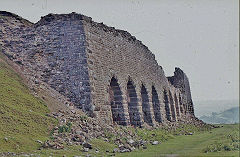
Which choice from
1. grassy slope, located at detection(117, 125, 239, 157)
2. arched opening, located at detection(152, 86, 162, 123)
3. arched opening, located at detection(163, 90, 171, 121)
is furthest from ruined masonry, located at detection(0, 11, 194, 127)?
arched opening, located at detection(163, 90, 171, 121)

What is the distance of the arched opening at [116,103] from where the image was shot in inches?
665

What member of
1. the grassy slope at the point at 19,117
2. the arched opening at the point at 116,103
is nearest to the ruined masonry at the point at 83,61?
the arched opening at the point at 116,103

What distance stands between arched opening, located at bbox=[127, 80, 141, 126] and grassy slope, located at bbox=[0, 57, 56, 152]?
6.89 metres

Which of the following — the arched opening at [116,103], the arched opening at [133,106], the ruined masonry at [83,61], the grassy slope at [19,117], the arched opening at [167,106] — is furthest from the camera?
the arched opening at [167,106]

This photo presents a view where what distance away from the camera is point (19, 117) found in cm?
1071

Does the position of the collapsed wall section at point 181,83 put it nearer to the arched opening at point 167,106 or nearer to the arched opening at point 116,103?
the arched opening at point 167,106

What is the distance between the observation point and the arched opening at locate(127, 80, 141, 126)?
18297mm

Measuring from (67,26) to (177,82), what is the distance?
23.4 m

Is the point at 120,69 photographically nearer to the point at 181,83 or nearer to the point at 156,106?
the point at 156,106

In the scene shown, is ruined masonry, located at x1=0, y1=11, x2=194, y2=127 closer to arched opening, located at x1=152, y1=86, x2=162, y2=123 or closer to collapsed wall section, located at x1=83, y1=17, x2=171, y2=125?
collapsed wall section, located at x1=83, y1=17, x2=171, y2=125

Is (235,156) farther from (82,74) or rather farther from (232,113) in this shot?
(232,113)

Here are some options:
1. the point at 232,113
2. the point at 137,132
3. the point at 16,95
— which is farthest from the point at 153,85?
the point at 232,113

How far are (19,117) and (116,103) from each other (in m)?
7.35

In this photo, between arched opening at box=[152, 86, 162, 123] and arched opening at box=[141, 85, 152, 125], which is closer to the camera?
arched opening at box=[141, 85, 152, 125]
